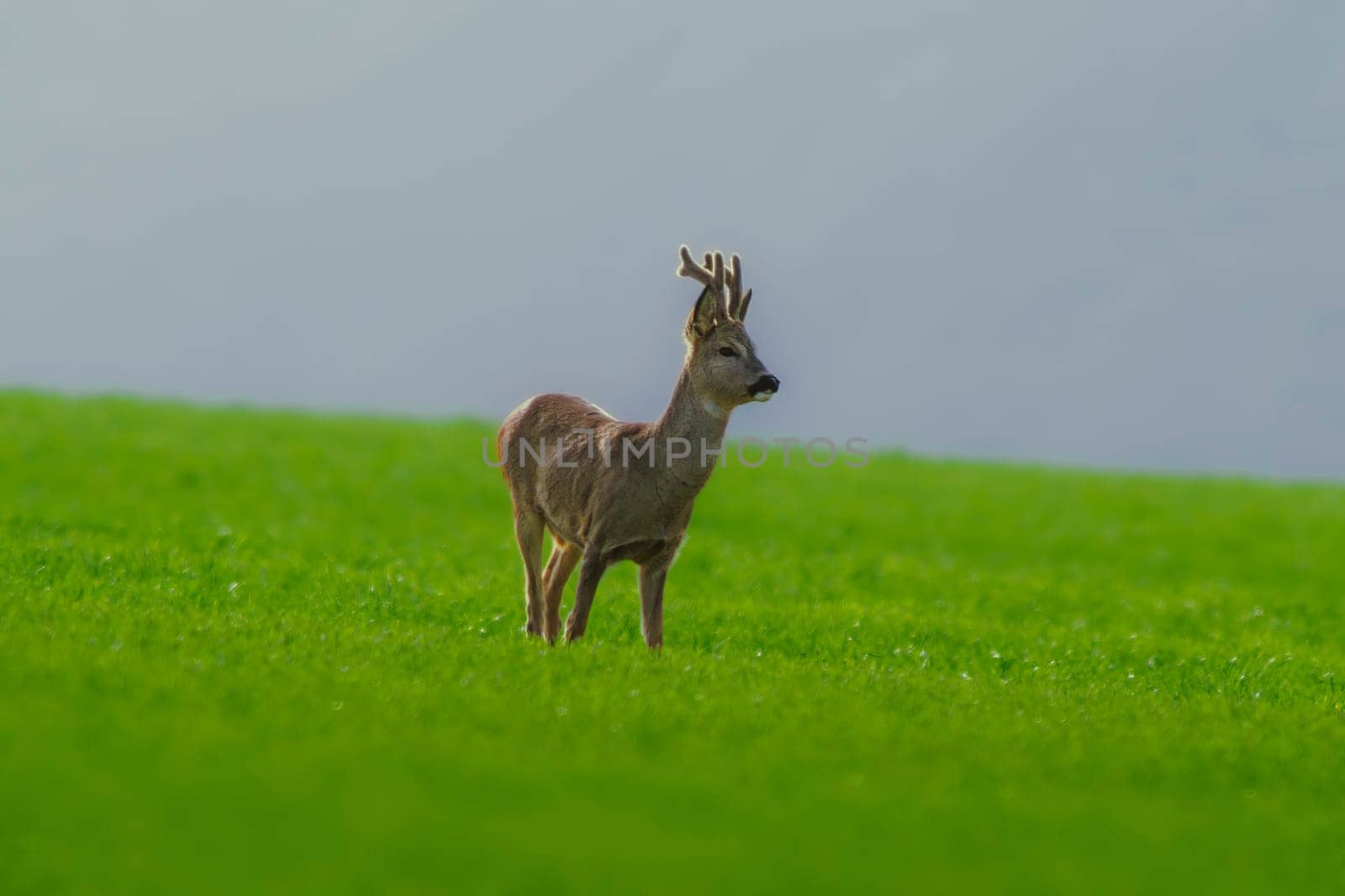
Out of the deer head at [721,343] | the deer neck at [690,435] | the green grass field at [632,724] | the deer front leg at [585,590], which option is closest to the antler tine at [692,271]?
the deer head at [721,343]

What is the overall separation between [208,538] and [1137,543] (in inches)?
656

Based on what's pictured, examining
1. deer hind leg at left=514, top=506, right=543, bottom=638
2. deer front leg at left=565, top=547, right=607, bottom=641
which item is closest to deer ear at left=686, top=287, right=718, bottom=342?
deer front leg at left=565, top=547, right=607, bottom=641

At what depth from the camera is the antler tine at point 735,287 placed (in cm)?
1115

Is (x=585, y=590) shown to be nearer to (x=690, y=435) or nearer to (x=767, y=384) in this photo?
(x=690, y=435)

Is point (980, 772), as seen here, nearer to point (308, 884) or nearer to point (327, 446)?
point (308, 884)

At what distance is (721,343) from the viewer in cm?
1088

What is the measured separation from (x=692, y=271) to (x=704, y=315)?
1.36 ft

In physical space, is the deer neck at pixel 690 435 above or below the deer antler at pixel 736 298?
below

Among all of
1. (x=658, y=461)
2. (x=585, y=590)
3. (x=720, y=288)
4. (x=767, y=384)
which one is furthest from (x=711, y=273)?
(x=585, y=590)

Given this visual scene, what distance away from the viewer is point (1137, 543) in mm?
26266

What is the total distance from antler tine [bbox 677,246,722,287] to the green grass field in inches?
119

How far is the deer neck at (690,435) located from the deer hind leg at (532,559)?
1.57 meters

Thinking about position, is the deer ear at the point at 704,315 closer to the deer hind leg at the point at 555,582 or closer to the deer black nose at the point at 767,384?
the deer black nose at the point at 767,384

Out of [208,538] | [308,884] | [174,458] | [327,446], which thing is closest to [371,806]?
[308,884]
